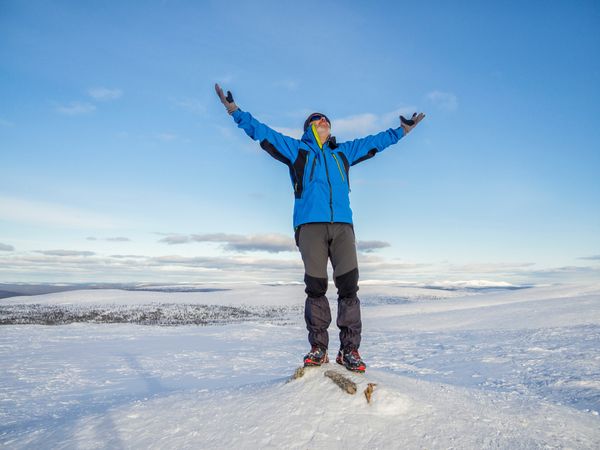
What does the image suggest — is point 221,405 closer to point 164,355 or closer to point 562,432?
point 562,432

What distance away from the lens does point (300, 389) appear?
11.6ft

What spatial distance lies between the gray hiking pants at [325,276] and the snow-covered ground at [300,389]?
502 mm

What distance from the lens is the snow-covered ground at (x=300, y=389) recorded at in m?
2.95

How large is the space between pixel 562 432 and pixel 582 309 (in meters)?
11.0

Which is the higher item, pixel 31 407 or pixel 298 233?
pixel 298 233

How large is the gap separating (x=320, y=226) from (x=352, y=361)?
56.2 inches

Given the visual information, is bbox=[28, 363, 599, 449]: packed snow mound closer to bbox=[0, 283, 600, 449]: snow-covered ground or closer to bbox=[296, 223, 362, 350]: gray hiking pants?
bbox=[0, 283, 600, 449]: snow-covered ground

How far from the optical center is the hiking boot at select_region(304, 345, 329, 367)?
3965mm

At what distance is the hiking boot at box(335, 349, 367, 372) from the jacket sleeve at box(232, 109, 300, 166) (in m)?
2.16

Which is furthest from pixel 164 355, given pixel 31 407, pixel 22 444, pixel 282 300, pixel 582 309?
pixel 282 300

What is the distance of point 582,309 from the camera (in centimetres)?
1179

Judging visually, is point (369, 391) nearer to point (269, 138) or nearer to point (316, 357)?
point (316, 357)

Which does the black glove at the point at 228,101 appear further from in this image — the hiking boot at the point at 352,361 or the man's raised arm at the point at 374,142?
the hiking boot at the point at 352,361

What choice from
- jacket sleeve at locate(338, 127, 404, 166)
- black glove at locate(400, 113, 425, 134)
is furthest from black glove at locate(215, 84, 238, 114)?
black glove at locate(400, 113, 425, 134)
